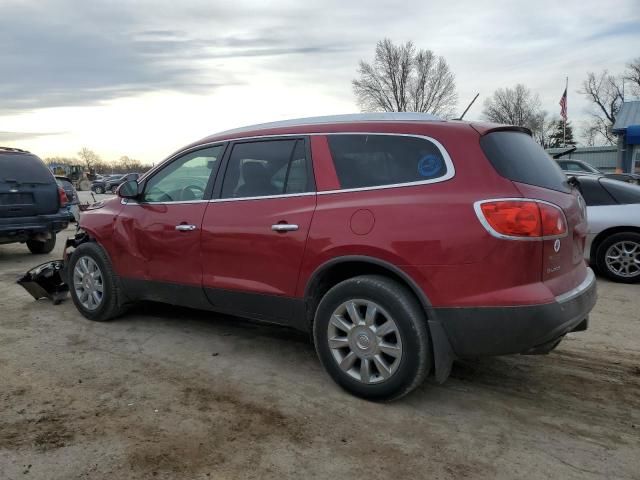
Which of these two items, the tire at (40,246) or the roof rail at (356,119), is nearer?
the roof rail at (356,119)

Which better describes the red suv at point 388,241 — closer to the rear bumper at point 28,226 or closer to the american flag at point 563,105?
the rear bumper at point 28,226

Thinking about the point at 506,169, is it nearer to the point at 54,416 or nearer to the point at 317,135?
the point at 317,135

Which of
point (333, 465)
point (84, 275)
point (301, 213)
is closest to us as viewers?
point (333, 465)

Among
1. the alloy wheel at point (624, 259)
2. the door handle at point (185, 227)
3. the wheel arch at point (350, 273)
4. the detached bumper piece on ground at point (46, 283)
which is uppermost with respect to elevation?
the door handle at point (185, 227)

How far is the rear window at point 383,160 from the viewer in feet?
10.6

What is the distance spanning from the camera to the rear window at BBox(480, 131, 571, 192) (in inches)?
123

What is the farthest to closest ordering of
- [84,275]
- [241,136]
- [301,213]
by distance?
[84,275]
[241,136]
[301,213]

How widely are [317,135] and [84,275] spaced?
9.60ft

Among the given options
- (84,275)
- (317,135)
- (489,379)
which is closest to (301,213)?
(317,135)

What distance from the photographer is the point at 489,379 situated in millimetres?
3809

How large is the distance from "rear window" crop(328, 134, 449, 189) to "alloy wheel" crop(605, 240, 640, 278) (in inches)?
186

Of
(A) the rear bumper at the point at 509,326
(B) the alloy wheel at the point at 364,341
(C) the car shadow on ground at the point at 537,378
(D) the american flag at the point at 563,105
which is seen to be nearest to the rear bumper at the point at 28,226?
(C) the car shadow on ground at the point at 537,378

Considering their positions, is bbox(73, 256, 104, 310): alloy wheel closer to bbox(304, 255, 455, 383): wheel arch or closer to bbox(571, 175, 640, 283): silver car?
bbox(304, 255, 455, 383): wheel arch

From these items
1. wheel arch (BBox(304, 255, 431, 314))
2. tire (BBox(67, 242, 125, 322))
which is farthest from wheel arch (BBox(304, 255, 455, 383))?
tire (BBox(67, 242, 125, 322))
